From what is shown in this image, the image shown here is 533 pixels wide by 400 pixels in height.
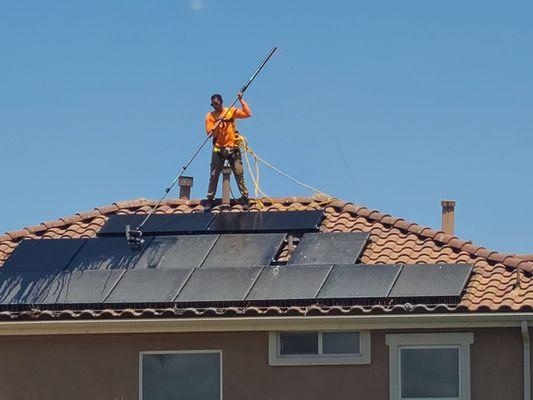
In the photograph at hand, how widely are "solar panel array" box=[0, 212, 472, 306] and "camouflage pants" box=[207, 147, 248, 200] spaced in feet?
3.41

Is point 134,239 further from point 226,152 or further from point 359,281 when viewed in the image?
point 359,281

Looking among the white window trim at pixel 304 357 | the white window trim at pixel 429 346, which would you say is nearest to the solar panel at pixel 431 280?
the white window trim at pixel 429 346

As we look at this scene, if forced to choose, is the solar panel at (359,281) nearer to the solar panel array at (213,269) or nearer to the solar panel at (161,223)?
the solar panel array at (213,269)

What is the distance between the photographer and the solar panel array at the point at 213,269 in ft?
81.2

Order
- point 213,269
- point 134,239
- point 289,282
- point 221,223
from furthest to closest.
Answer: point 221,223
point 134,239
point 213,269
point 289,282

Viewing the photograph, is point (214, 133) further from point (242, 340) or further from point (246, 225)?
point (242, 340)

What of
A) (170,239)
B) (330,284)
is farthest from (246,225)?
(330,284)

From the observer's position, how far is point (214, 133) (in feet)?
95.3

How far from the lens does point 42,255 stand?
88.8 feet

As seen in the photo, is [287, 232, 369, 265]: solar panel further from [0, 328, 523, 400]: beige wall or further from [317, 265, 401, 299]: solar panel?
[0, 328, 523, 400]: beige wall

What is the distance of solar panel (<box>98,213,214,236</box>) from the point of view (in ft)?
90.6

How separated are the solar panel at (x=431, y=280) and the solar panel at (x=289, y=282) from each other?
1230 mm

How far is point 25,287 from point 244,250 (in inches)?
139

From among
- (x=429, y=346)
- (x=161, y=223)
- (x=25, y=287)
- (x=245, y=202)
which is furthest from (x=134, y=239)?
(x=429, y=346)
